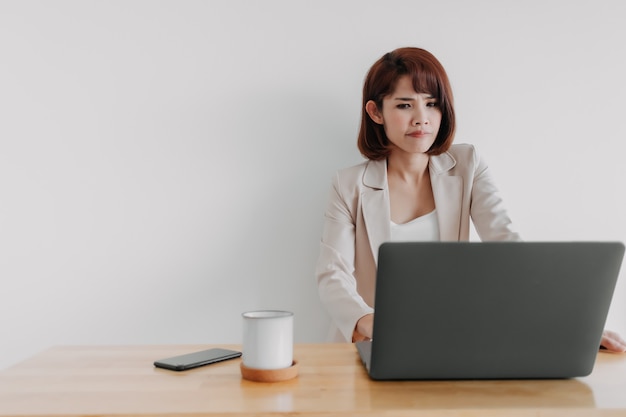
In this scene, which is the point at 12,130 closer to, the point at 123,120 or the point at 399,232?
the point at 123,120

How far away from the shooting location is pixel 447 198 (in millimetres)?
2227

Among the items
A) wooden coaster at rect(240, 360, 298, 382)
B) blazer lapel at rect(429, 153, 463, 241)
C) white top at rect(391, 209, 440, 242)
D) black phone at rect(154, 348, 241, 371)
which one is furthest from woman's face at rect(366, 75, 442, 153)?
wooden coaster at rect(240, 360, 298, 382)

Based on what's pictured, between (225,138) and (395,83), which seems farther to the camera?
(225,138)

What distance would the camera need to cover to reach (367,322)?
1698 mm

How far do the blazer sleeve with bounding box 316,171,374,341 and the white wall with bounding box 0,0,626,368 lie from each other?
0.16m

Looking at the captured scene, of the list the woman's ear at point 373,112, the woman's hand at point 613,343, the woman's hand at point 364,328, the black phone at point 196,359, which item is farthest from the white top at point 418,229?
the black phone at point 196,359

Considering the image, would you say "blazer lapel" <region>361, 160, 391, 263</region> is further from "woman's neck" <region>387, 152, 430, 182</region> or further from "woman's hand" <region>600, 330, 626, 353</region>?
"woman's hand" <region>600, 330, 626, 353</region>

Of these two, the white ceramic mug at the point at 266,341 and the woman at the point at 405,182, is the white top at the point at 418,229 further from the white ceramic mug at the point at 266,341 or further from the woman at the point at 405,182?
the white ceramic mug at the point at 266,341

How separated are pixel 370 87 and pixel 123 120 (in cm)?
90

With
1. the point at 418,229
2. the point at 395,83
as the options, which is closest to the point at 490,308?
the point at 418,229

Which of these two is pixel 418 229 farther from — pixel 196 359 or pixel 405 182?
pixel 196 359

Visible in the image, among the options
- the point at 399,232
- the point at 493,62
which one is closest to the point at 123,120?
the point at 399,232

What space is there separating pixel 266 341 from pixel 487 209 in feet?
4.18

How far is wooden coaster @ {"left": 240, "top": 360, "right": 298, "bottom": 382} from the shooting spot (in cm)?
113
